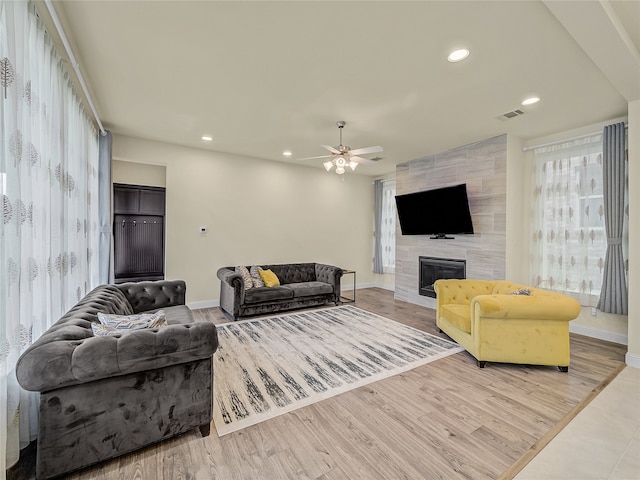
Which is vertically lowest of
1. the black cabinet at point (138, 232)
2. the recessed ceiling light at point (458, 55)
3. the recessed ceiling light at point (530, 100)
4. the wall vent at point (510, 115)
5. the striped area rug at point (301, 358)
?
the striped area rug at point (301, 358)

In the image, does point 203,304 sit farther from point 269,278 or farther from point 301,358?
point 301,358

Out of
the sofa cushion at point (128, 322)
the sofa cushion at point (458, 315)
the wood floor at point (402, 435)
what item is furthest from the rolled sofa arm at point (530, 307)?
the sofa cushion at point (128, 322)

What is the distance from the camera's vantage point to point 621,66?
2523mm

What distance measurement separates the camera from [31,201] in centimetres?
184

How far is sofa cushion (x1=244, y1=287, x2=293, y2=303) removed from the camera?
186 inches

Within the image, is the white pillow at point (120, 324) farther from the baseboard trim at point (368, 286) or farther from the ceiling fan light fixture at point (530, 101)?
the baseboard trim at point (368, 286)

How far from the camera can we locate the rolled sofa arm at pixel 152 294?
343 cm

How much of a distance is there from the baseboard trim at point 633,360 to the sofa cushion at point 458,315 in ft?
5.28

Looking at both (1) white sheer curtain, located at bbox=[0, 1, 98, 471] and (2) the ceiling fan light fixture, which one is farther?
(2) the ceiling fan light fixture

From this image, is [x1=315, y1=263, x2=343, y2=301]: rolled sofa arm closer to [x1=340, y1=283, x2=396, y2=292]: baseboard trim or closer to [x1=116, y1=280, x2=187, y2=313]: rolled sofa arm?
[x1=340, y1=283, x2=396, y2=292]: baseboard trim

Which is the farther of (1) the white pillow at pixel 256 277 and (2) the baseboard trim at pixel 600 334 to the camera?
(1) the white pillow at pixel 256 277

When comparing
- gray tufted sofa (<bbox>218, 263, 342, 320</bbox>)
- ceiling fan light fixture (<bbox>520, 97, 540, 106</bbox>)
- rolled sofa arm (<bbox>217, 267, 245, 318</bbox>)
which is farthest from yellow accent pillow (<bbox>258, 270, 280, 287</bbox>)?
ceiling fan light fixture (<bbox>520, 97, 540, 106</bbox>)

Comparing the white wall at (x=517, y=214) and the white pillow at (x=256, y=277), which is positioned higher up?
the white wall at (x=517, y=214)

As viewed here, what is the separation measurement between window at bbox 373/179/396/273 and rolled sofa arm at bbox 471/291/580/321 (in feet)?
14.3
